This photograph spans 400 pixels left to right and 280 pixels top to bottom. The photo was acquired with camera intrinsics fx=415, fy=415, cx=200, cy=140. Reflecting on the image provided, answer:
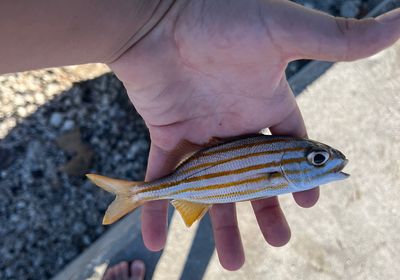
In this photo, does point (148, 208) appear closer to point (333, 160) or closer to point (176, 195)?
point (176, 195)

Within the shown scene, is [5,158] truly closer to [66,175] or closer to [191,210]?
[66,175]

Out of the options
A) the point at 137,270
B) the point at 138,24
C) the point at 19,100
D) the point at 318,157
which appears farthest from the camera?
the point at 19,100

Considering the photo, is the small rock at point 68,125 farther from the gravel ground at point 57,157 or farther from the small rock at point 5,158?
the small rock at point 5,158

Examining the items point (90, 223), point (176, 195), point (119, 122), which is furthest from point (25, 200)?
point (176, 195)

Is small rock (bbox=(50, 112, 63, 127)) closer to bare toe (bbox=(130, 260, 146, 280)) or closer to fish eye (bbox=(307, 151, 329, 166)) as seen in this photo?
bare toe (bbox=(130, 260, 146, 280))

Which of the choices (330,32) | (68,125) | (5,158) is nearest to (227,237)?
(330,32)

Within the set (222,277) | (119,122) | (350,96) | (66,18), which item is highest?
(66,18)
